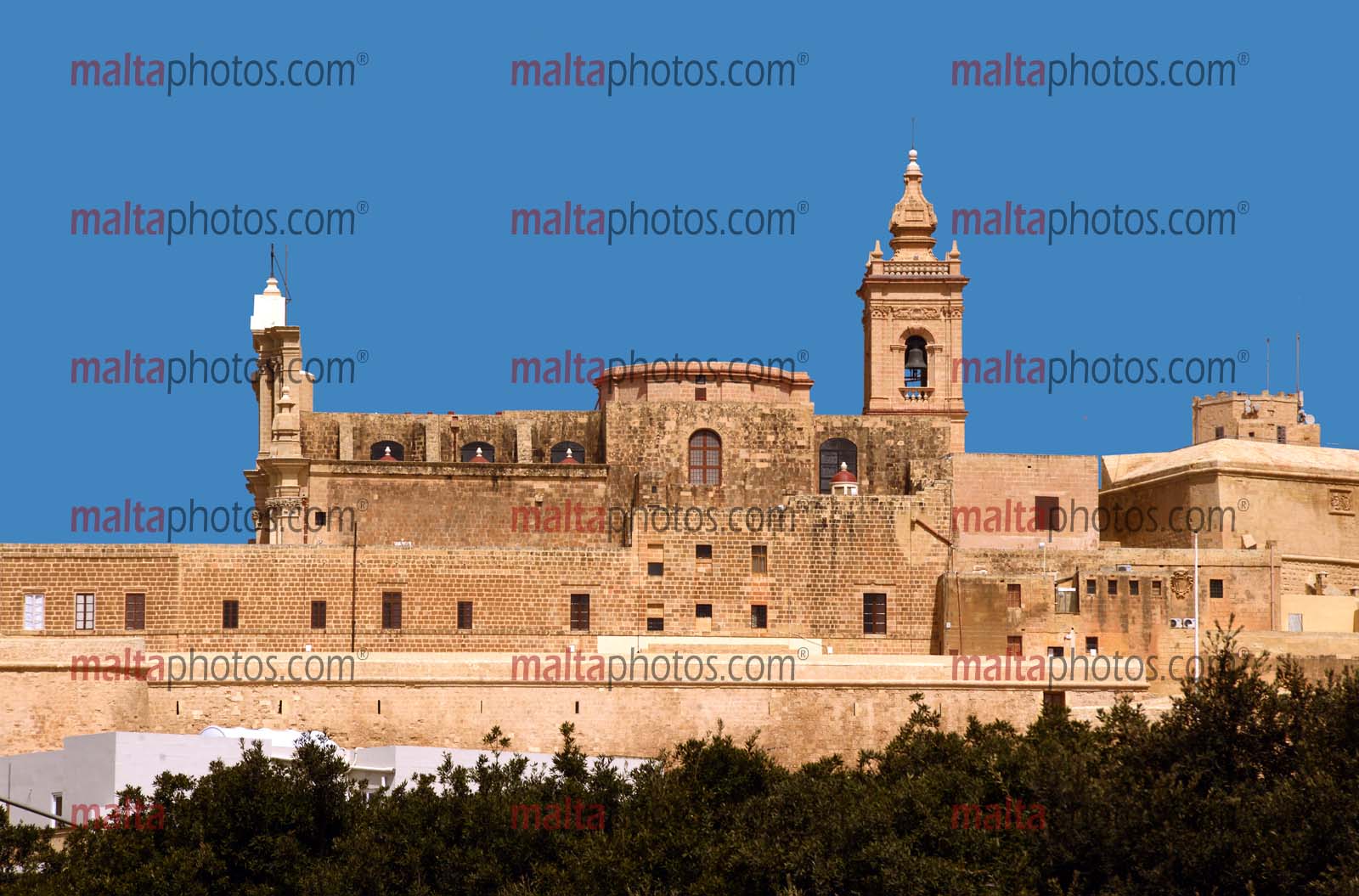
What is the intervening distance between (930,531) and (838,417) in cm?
399

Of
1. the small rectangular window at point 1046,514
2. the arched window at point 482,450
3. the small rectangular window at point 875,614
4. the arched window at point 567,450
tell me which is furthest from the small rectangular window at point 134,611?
the small rectangular window at point 1046,514

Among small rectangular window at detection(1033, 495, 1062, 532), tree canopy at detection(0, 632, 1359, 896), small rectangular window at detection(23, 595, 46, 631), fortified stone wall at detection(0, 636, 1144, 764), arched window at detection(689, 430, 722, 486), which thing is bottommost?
tree canopy at detection(0, 632, 1359, 896)

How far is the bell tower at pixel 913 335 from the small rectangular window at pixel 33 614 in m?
16.6

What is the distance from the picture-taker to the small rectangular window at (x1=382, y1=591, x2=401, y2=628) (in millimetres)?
45469

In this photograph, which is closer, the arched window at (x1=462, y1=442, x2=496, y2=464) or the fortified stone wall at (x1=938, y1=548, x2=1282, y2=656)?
the fortified stone wall at (x1=938, y1=548, x2=1282, y2=656)

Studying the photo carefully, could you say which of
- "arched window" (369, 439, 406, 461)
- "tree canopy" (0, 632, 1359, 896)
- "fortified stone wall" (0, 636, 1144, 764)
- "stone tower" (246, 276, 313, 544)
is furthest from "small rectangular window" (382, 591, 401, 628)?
"tree canopy" (0, 632, 1359, 896)

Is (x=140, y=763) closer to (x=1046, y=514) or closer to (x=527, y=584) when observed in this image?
(x=527, y=584)

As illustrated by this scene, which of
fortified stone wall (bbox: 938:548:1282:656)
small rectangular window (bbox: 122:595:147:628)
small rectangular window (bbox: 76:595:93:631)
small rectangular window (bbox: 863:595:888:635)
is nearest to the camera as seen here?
small rectangular window (bbox: 76:595:93:631)

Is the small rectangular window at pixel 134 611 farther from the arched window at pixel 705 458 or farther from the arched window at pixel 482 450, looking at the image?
→ the arched window at pixel 705 458

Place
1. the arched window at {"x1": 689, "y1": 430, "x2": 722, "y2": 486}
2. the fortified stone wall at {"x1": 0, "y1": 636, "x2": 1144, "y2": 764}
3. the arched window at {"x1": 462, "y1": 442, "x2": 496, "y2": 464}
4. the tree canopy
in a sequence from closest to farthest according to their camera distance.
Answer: the tree canopy
the fortified stone wall at {"x1": 0, "y1": 636, "x2": 1144, "y2": 764}
the arched window at {"x1": 689, "y1": 430, "x2": 722, "y2": 486}
the arched window at {"x1": 462, "y1": 442, "x2": 496, "y2": 464}

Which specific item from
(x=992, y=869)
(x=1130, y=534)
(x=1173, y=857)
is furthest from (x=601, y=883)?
(x=1130, y=534)

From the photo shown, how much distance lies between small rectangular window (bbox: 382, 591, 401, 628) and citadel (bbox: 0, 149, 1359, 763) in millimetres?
59

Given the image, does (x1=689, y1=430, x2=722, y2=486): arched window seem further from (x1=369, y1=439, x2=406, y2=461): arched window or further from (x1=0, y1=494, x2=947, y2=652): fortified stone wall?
(x1=369, y1=439, x2=406, y2=461): arched window

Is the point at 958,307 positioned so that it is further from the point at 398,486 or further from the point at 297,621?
the point at 297,621
